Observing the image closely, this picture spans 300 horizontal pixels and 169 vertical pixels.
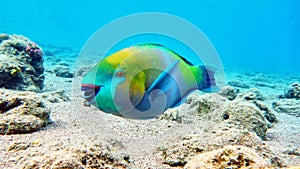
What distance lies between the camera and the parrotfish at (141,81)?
1.19 meters

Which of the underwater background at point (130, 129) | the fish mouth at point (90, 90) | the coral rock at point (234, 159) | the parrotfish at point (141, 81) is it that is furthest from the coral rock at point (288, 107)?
the fish mouth at point (90, 90)

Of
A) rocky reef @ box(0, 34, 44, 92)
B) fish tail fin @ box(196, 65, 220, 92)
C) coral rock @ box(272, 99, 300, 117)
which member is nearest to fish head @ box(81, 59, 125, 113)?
fish tail fin @ box(196, 65, 220, 92)

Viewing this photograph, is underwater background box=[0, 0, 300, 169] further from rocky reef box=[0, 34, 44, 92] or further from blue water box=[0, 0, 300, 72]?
blue water box=[0, 0, 300, 72]

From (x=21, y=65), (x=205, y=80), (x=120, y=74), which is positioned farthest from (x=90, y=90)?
(x=21, y=65)

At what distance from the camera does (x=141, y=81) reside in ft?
4.10

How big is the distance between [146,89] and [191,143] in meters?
1.25

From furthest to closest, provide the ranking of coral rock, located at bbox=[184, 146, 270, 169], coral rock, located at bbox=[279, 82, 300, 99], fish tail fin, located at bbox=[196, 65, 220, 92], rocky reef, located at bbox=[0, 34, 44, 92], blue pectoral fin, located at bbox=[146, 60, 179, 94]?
coral rock, located at bbox=[279, 82, 300, 99] < rocky reef, located at bbox=[0, 34, 44, 92] < coral rock, located at bbox=[184, 146, 270, 169] < fish tail fin, located at bbox=[196, 65, 220, 92] < blue pectoral fin, located at bbox=[146, 60, 179, 94]

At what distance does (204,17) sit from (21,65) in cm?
15239

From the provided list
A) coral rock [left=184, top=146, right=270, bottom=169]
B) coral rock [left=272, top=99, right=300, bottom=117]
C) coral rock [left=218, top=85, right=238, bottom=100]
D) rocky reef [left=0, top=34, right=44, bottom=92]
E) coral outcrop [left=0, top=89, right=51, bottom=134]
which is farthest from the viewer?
coral rock [left=218, top=85, right=238, bottom=100]

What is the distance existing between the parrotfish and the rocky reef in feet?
12.7

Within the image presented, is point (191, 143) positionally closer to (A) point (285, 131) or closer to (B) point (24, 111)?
(B) point (24, 111)

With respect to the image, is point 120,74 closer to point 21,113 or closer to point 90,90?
point 90,90

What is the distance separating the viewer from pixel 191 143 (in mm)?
2301

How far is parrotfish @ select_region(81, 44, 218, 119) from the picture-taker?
1.19 metres
